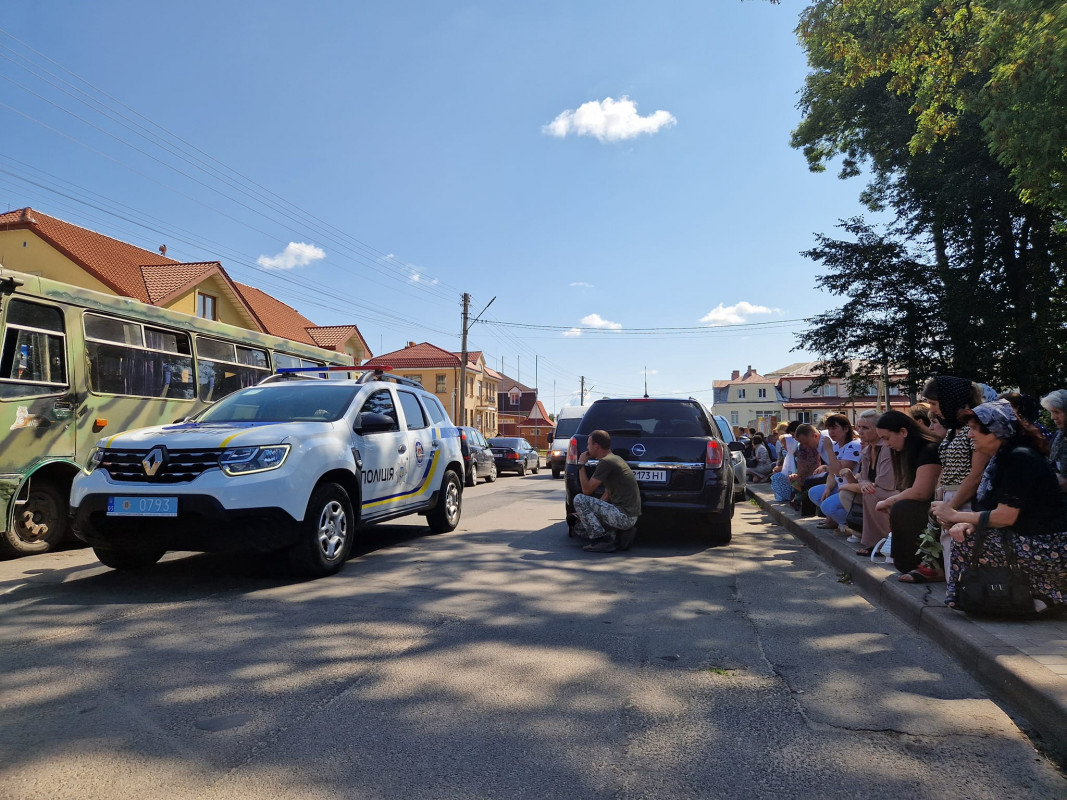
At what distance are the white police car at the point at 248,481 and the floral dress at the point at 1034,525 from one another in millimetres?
4838

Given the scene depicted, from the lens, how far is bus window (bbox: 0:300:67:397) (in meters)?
7.48

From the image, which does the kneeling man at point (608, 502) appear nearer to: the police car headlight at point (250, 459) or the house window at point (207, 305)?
the police car headlight at point (250, 459)

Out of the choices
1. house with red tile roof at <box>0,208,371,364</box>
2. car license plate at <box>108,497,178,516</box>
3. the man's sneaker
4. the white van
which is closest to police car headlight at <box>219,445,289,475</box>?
car license plate at <box>108,497,178,516</box>

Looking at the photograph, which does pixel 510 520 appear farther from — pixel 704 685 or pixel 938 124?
pixel 938 124

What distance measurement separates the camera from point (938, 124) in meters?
10.2

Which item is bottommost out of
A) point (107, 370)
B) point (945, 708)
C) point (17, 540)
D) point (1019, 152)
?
point (945, 708)

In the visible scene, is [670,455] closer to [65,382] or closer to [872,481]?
[872,481]

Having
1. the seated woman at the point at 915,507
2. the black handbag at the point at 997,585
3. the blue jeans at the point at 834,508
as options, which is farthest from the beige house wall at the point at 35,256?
the black handbag at the point at 997,585

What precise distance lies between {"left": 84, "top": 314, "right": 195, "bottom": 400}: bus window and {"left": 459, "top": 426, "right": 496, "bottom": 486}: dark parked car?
→ 9.93 meters

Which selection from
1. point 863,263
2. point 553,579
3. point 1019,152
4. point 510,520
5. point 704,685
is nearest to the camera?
point 704,685

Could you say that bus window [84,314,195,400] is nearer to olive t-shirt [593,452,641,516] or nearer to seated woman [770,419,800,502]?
olive t-shirt [593,452,641,516]

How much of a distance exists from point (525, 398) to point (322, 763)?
309 ft

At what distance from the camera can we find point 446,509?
921 centimetres

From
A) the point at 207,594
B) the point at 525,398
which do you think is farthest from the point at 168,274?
the point at 525,398
